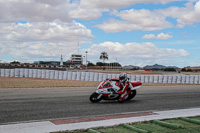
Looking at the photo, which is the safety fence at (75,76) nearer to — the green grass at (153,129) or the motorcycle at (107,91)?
the motorcycle at (107,91)

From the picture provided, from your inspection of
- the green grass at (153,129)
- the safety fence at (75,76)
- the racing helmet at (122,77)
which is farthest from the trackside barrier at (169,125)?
the safety fence at (75,76)

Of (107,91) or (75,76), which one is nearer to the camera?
(107,91)

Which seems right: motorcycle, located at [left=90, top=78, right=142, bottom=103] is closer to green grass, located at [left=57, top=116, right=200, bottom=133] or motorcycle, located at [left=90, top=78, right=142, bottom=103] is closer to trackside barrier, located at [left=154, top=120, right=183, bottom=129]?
trackside barrier, located at [left=154, top=120, right=183, bottom=129]

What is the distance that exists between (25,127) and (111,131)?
2171 mm

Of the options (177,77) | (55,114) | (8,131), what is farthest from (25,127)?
(177,77)

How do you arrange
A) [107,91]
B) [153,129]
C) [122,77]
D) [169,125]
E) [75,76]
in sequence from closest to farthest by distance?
[153,129]
[169,125]
[107,91]
[122,77]
[75,76]

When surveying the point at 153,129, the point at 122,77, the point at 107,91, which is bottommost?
the point at 153,129

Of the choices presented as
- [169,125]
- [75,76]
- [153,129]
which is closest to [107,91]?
[169,125]

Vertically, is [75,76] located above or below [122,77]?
below

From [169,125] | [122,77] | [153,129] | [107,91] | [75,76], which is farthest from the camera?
[75,76]

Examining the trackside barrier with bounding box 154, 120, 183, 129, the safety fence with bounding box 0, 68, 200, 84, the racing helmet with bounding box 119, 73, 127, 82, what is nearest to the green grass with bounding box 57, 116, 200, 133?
the trackside barrier with bounding box 154, 120, 183, 129

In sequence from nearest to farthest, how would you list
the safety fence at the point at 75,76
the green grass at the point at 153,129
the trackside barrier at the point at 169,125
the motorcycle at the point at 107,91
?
the green grass at the point at 153,129 → the trackside barrier at the point at 169,125 → the motorcycle at the point at 107,91 → the safety fence at the point at 75,76

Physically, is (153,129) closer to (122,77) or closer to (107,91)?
(107,91)

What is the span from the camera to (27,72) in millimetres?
30688
